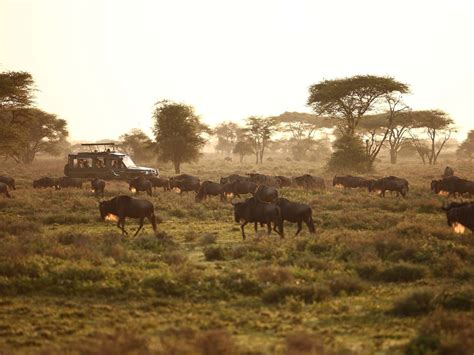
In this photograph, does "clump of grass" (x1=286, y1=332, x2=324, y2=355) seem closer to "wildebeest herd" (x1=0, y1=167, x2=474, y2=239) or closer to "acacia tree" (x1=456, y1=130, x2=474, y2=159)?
"wildebeest herd" (x1=0, y1=167, x2=474, y2=239)

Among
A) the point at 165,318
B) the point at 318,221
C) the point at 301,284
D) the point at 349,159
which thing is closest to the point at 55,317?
the point at 165,318

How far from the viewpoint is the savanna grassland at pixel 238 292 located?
685 cm

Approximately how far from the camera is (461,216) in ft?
46.0

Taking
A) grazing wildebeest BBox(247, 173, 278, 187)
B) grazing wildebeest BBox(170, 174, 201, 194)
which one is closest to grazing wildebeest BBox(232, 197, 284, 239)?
grazing wildebeest BBox(247, 173, 278, 187)

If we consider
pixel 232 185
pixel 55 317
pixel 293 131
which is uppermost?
pixel 293 131

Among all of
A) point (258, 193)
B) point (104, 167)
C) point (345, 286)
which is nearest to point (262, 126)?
point (104, 167)

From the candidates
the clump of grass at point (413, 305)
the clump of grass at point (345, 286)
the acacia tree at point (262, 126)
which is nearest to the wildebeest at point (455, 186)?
the clump of grass at point (345, 286)

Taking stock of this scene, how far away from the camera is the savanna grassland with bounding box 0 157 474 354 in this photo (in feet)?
22.5

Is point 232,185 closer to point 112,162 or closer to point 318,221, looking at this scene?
point 318,221

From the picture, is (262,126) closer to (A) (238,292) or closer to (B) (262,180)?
(B) (262,180)

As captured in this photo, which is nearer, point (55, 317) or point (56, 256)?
point (55, 317)

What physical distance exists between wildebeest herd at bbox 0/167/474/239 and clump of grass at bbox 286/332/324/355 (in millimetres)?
7819

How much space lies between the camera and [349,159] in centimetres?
4597

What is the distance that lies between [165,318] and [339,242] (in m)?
7.09
